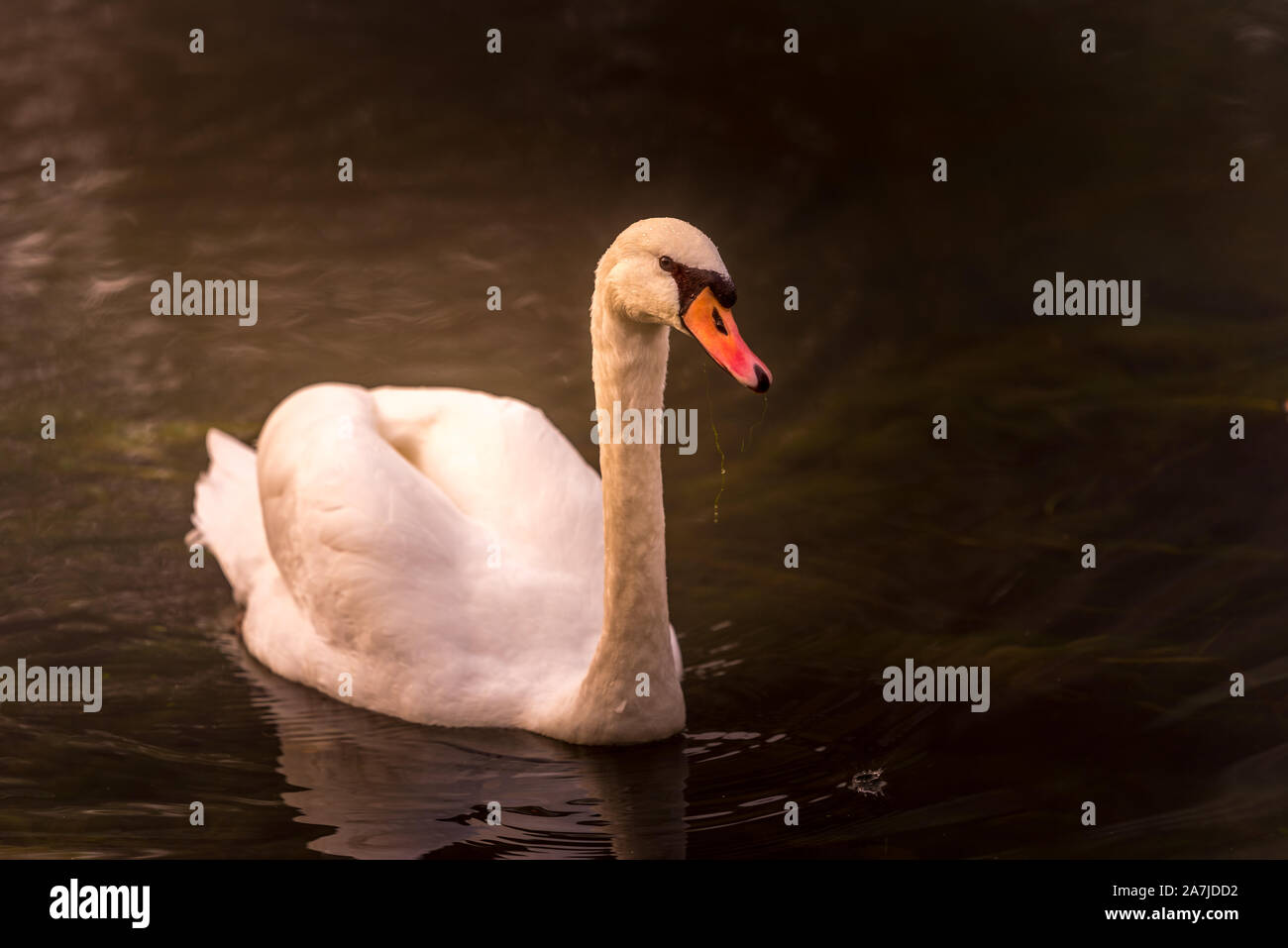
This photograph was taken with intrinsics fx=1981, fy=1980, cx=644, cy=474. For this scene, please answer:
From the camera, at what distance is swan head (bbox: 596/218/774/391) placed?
4.56 metres

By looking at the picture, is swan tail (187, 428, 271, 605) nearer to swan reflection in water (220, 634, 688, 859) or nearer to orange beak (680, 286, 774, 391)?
swan reflection in water (220, 634, 688, 859)

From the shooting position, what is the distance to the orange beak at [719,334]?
4.57m

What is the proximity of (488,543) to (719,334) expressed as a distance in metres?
1.26

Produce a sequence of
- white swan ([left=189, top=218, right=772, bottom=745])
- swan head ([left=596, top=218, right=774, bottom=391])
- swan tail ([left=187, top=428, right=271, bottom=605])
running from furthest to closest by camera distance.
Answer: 1. swan tail ([left=187, top=428, right=271, bottom=605])
2. white swan ([left=189, top=218, right=772, bottom=745])
3. swan head ([left=596, top=218, right=774, bottom=391])

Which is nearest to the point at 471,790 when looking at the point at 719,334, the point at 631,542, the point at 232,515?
the point at 631,542

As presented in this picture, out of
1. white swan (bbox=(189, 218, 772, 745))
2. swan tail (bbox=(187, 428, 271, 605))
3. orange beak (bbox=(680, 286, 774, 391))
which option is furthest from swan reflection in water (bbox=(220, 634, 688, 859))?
orange beak (bbox=(680, 286, 774, 391))

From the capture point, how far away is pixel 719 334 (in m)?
4.59

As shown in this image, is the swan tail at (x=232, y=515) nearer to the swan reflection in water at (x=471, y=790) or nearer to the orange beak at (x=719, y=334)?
the swan reflection in water at (x=471, y=790)

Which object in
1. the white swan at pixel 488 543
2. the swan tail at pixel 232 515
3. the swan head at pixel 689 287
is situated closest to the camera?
the swan head at pixel 689 287

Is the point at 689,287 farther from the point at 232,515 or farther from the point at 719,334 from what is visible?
the point at 232,515

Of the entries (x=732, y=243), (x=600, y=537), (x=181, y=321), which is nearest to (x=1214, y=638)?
(x=600, y=537)

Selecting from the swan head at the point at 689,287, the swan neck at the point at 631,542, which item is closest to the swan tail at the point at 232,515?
the swan neck at the point at 631,542

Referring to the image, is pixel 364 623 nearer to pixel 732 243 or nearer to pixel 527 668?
pixel 527 668

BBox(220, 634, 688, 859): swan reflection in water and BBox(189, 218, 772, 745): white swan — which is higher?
BBox(189, 218, 772, 745): white swan
